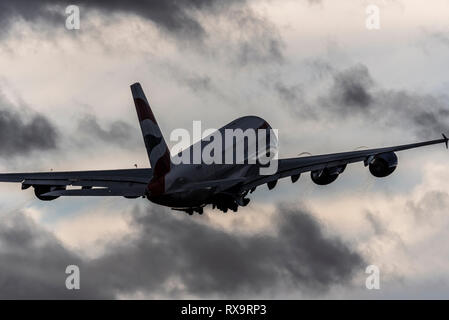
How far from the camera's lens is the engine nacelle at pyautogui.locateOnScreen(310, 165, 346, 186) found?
231ft

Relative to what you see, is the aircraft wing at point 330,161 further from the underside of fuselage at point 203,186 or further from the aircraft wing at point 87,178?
the aircraft wing at point 87,178

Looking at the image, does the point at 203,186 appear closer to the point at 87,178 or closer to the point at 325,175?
the point at 87,178

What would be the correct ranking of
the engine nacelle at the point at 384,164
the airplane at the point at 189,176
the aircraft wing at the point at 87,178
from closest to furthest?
the airplane at the point at 189,176, the aircraft wing at the point at 87,178, the engine nacelle at the point at 384,164

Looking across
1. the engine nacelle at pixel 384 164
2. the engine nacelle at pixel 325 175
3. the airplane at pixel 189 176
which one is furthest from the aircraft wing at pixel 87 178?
the engine nacelle at pixel 384 164

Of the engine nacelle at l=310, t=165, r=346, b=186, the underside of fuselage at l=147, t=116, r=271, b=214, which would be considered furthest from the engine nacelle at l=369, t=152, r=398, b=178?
the underside of fuselage at l=147, t=116, r=271, b=214

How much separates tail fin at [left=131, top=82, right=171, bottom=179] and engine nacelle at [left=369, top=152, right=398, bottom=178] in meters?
18.2

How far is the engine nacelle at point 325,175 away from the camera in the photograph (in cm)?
7044

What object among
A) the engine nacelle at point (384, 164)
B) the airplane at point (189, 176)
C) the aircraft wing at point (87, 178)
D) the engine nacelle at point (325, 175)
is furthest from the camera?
the engine nacelle at point (325, 175)

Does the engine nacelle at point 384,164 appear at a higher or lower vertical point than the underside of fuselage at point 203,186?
higher

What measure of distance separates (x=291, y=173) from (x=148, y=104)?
13.4 m

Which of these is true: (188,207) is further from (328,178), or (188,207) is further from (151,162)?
(328,178)

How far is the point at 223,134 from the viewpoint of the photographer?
69.2 m

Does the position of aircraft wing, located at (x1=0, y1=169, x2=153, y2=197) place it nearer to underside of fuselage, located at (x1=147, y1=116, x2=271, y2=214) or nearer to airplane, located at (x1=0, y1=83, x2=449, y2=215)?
airplane, located at (x1=0, y1=83, x2=449, y2=215)
